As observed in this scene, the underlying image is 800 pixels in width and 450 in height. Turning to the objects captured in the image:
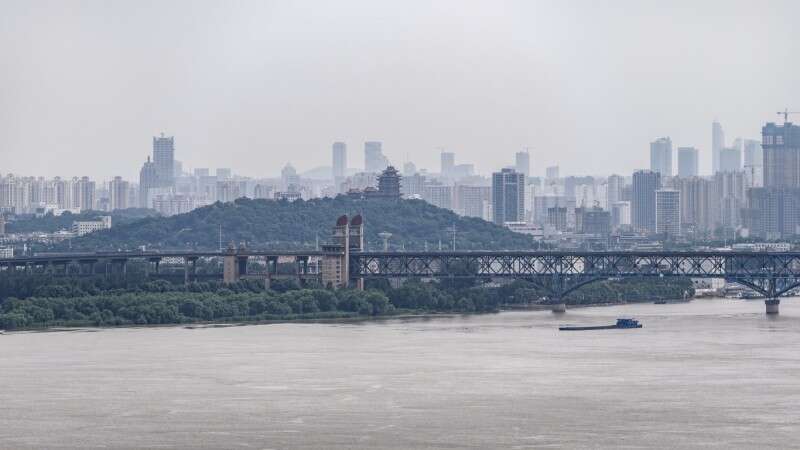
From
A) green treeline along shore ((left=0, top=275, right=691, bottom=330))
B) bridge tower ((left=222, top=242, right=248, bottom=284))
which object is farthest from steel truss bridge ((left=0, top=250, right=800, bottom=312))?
green treeline along shore ((left=0, top=275, right=691, bottom=330))

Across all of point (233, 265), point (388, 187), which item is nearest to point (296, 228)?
point (388, 187)

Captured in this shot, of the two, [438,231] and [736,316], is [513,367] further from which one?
[438,231]

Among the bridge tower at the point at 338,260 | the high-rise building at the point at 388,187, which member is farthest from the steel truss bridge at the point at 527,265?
the high-rise building at the point at 388,187

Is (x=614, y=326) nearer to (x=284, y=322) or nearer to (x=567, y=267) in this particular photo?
(x=284, y=322)

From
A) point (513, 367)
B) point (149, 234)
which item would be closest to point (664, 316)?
point (513, 367)

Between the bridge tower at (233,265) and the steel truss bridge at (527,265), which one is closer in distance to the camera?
the steel truss bridge at (527,265)

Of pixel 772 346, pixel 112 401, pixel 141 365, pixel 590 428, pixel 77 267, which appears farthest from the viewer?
pixel 77 267

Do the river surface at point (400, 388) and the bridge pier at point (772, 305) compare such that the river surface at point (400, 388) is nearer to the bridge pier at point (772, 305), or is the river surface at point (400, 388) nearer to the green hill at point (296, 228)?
the bridge pier at point (772, 305)
